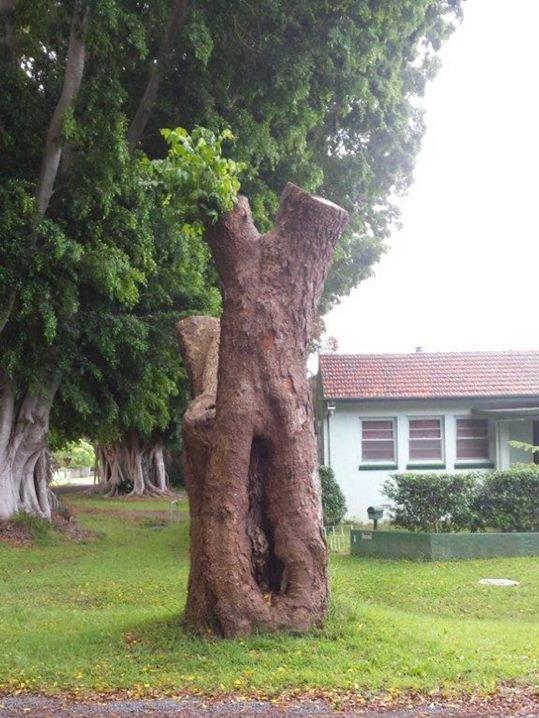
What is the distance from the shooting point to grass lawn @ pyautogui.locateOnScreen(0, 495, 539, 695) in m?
7.60

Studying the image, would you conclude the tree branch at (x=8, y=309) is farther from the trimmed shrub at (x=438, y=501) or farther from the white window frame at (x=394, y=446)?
the white window frame at (x=394, y=446)

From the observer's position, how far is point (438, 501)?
1870 cm

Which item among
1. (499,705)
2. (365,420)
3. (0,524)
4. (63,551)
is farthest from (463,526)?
(499,705)

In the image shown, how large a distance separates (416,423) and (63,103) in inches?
541

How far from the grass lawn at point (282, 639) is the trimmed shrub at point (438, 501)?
2788 millimetres

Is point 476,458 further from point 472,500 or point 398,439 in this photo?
point 472,500

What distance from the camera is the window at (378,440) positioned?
25.1 metres

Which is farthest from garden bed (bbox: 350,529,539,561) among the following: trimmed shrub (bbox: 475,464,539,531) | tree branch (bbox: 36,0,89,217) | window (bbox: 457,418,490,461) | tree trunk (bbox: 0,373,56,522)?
tree branch (bbox: 36,0,89,217)

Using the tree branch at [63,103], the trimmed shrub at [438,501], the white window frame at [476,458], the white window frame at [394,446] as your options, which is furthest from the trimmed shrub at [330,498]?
the tree branch at [63,103]

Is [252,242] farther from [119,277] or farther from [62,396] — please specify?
[62,396]

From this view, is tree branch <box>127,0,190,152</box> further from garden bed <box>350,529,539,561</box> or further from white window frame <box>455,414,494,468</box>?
white window frame <box>455,414,494,468</box>

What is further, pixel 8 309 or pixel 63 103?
pixel 8 309

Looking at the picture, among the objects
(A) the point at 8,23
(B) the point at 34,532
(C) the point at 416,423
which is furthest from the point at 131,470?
(A) the point at 8,23

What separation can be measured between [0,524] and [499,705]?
1617cm
